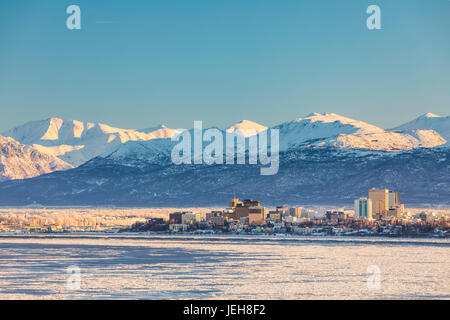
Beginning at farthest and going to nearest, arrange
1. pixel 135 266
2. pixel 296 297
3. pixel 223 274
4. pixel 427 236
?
pixel 427 236 → pixel 135 266 → pixel 223 274 → pixel 296 297

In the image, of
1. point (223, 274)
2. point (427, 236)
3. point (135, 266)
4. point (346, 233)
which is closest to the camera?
→ point (223, 274)

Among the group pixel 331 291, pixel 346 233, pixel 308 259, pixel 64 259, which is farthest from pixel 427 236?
pixel 331 291

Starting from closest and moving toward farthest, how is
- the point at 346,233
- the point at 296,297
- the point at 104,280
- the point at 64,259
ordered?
the point at 296,297 < the point at 104,280 < the point at 64,259 < the point at 346,233

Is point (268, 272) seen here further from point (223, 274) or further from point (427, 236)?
point (427, 236)

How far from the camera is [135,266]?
84.1 m

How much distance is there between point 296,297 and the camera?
2394 inches
